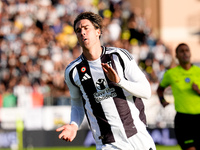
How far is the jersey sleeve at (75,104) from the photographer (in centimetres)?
484

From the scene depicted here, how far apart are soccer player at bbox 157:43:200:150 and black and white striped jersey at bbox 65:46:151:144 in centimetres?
286

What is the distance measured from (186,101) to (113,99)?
3.10 metres

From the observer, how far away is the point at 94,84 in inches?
182

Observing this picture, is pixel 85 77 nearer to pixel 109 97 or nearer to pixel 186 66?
pixel 109 97

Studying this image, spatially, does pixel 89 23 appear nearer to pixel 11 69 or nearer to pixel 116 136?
pixel 116 136

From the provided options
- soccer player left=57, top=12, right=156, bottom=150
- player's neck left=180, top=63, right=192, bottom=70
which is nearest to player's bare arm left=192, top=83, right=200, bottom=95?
player's neck left=180, top=63, right=192, bottom=70

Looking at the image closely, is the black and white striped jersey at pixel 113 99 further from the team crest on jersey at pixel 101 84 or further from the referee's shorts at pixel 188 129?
the referee's shorts at pixel 188 129

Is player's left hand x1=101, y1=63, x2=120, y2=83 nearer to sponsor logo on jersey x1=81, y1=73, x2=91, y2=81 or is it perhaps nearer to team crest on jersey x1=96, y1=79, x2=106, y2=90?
team crest on jersey x1=96, y1=79, x2=106, y2=90

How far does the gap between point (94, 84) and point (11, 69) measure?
36.7 ft

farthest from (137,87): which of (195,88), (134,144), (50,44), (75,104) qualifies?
(50,44)

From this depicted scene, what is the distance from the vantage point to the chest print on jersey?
14.9ft

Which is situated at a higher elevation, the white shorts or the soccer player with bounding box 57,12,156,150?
the soccer player with bounding box 57,12,156,150

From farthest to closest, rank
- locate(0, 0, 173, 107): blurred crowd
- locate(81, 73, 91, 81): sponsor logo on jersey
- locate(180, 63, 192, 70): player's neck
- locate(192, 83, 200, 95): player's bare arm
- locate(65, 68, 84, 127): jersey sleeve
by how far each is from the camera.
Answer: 1. locate(0, 0, 173, 107): blurred crowd
2. locate(180, 63, 192, 70): player's neck
3. locate(192, 83, 200, 95): player's bare arm
4. locate(65, 68, 84, 127): jersey sleeve
5. locate(81, 73, 91, 81): sponsor logo on jersey

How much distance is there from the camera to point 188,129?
24.4 ft
